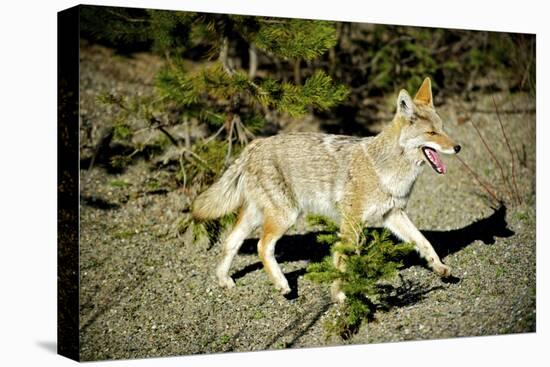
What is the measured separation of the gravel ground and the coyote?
1.11 feet

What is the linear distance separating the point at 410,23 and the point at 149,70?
4.50 meters

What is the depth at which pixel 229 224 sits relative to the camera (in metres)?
6.80

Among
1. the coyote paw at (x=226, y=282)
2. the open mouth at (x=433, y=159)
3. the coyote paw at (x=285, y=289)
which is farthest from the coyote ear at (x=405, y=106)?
the coyote paw at (x=226, y=282)

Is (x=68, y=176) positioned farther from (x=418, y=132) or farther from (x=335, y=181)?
(x=418, y=132)

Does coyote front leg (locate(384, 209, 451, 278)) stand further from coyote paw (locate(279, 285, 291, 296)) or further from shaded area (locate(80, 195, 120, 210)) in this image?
shaded area (locate(80, 195, 120, 210))

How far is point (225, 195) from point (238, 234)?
39cm

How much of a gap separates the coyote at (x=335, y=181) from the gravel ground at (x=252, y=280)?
338mm

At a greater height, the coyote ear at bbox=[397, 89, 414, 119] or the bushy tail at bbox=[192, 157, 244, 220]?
the coyote ear at bbox=[397, 89, 414, 119]

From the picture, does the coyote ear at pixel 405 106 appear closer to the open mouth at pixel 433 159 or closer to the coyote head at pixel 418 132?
the coyote head at pixel 418 132

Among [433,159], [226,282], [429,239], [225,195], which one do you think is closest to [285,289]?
[226,282]

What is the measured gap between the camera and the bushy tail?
649cm

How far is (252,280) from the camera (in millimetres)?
6633

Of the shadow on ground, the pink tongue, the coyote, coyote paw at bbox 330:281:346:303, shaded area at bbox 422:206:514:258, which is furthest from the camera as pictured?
shaded area at bbox 422:206:514:258

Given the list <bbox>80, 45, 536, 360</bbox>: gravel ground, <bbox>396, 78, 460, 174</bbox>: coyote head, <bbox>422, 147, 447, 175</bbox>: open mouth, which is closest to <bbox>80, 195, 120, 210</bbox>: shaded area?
<bbox>80, 45, 536, 360</bbox>: gravel ground
